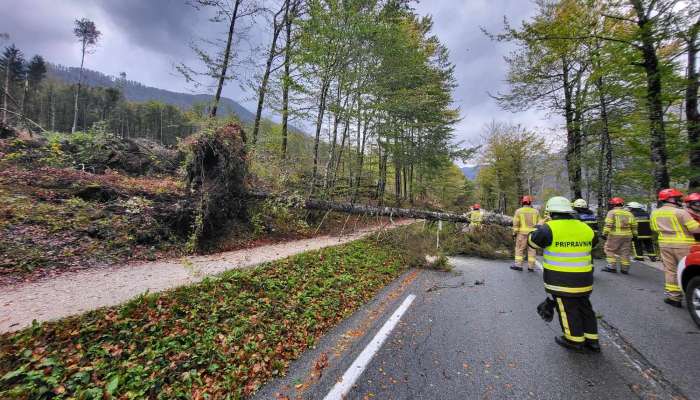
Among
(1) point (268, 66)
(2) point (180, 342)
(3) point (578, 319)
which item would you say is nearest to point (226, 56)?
(1) point (268, 66)

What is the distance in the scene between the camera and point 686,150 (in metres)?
Result: 7.90

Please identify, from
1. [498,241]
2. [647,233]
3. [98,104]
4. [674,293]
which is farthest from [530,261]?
[98,104]

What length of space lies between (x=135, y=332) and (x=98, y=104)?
7086cm

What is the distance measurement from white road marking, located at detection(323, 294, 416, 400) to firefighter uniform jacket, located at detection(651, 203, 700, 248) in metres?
5.71

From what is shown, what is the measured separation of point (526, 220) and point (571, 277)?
5.11 metres

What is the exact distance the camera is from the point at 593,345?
10.7ft

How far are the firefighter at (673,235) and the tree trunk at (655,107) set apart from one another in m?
4.09

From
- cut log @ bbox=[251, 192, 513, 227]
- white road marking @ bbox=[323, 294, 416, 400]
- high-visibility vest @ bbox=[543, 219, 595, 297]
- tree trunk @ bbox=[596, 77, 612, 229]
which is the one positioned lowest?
white road marking @ bbox=[323, 294, 416, 400]

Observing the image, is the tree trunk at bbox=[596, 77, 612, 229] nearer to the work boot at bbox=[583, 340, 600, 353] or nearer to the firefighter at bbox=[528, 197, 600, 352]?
the firefighter at bbox=[528, 197, 600, 352]

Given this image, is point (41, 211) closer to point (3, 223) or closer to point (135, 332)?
point (3, 223)

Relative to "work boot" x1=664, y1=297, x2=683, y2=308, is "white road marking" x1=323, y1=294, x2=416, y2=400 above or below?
below

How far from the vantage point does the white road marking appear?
2.56 m

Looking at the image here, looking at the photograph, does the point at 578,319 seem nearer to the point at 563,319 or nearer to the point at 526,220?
the point at 563,319

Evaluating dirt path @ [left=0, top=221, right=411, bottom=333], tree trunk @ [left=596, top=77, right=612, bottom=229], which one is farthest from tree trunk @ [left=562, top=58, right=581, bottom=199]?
dirt path @ [left=0, top=221, right=411, bottom=333]
